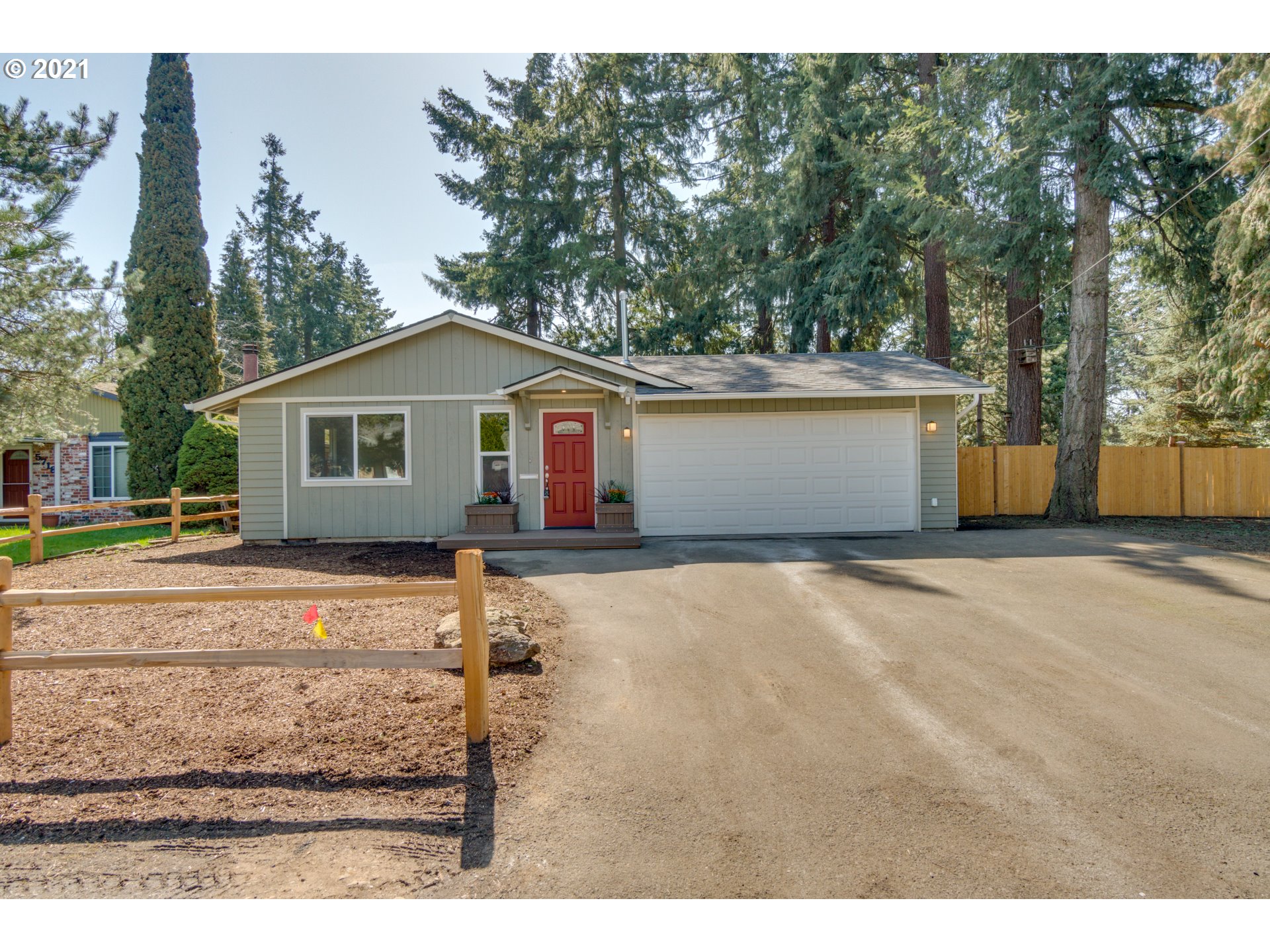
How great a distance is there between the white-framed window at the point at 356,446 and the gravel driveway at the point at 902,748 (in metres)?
5.98

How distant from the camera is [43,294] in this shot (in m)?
7.57

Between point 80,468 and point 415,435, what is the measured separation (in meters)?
13.2

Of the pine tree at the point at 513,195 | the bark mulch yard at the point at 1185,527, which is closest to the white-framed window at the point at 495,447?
the bark mulch yard at the point at 1185,527

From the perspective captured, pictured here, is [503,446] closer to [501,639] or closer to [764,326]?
[501,639]

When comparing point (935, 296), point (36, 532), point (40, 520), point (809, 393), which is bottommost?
point (36, 532)

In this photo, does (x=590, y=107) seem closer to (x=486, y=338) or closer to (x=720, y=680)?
(x=486, y=338)

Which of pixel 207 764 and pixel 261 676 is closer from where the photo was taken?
pixel 207 764

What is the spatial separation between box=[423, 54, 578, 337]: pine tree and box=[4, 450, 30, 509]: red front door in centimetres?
1253

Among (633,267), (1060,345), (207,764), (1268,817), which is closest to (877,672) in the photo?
(1268,817)

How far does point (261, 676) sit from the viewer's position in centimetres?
452

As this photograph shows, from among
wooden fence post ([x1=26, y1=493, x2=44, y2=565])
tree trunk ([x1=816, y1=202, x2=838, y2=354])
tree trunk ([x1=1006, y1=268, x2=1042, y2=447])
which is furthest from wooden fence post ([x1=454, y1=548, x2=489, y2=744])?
tree trunk ([x1=816, y1=202, x2=838, y2=354])

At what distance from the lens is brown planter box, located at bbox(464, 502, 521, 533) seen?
11102 millimetres

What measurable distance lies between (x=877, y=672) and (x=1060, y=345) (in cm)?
Answer: 2301

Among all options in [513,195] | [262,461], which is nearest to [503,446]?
[262,461]
